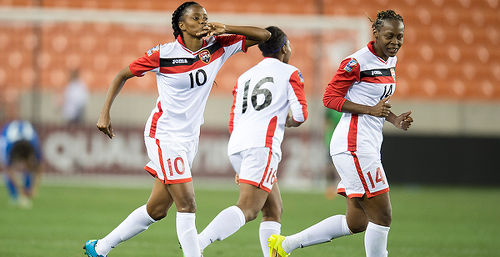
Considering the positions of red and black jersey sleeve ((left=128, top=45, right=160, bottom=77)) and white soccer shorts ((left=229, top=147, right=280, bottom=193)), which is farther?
white soccer shorts ((left=229, top=147, right=280, bottom=193))

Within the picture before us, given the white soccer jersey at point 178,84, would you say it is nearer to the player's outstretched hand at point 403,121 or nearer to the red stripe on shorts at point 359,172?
the red stripe on shorts at point 359,172

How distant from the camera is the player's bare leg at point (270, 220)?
6.64 meters

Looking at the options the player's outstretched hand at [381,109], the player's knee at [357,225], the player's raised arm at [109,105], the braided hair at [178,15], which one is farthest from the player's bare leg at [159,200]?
the player's outstretched hand at [381,109]

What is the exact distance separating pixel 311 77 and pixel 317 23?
1429 mm

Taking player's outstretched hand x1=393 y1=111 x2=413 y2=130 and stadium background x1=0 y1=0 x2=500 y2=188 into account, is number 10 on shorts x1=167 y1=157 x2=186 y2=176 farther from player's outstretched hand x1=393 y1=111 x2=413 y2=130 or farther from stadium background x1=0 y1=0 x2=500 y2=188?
stadium background x1=0 y1=0 x2=500 y2=188

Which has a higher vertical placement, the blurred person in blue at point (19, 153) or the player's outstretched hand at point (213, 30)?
the player's outstretched hand at point (213, 30)

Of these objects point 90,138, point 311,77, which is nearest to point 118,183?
point 90,138

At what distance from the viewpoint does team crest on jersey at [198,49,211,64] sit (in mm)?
6027

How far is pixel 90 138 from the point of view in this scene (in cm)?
1639

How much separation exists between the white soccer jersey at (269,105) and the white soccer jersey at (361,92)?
513 millimetres

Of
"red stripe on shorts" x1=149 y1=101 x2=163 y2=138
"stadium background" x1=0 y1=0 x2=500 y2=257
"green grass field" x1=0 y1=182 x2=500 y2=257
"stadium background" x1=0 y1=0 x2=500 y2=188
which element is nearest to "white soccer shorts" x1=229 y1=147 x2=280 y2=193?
"red stripe on shorts" x1=149 y1=101 x2=163 y2=138

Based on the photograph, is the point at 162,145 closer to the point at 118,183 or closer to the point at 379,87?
the point at 379,87

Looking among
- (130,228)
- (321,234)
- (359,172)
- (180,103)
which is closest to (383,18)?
(359,172)

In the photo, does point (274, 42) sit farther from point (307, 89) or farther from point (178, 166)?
point (307, 89)
